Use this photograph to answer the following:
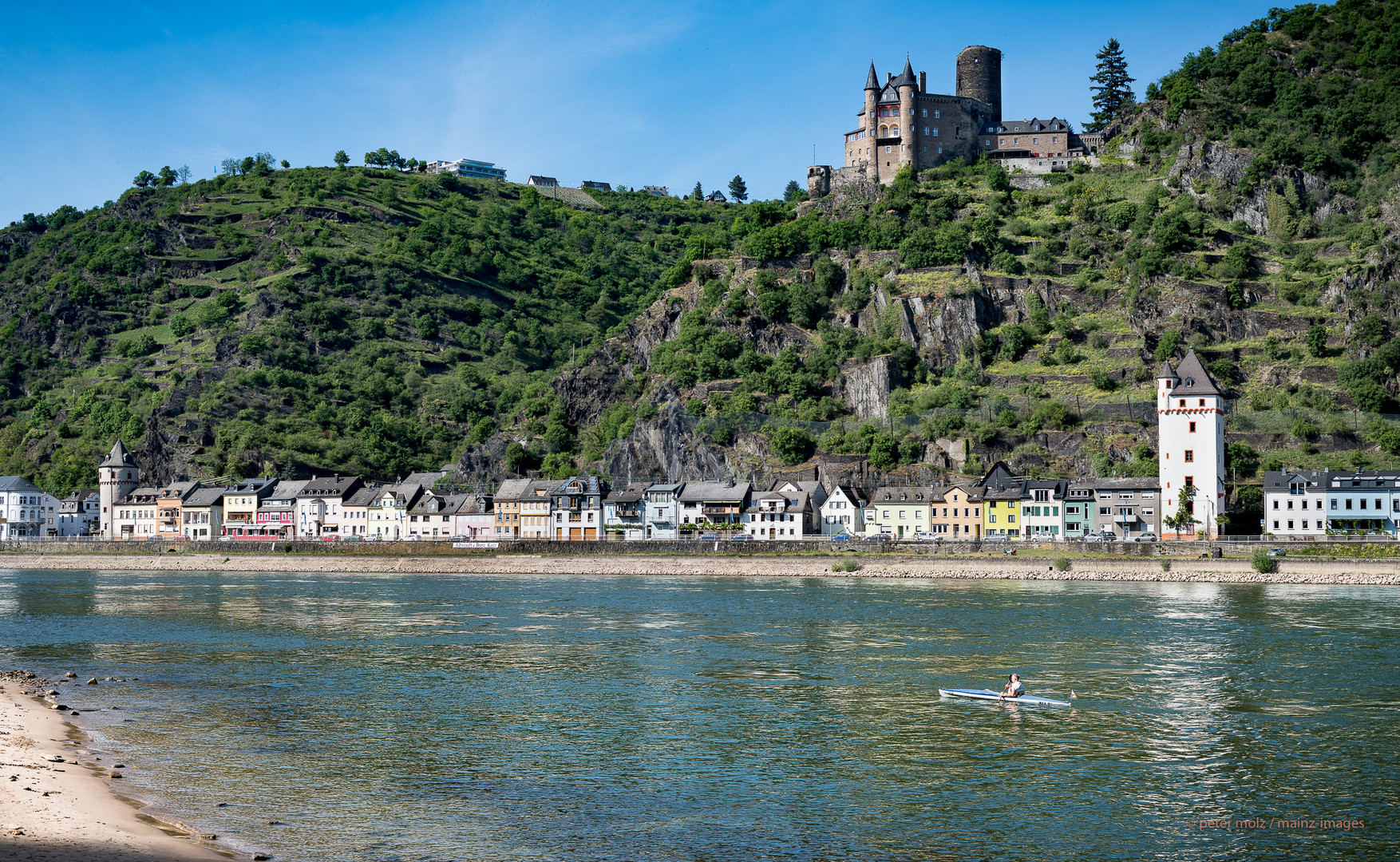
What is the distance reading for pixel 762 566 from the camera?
82.3 metres

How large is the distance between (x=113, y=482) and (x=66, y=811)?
11895 centimetres

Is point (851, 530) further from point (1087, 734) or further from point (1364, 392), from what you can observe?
point (1087, 734)

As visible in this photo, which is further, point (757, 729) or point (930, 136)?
point (930, 136)

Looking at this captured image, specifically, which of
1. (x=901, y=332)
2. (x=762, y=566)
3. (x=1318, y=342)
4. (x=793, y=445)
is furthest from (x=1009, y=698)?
(x=901, y=332)

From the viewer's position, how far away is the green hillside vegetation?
332 feet

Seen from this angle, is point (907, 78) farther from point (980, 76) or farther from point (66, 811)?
point (66, 811)

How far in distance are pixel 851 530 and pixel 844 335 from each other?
86.6 ft

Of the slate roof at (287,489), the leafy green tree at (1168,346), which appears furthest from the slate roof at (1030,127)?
the slate roof at (287,489)

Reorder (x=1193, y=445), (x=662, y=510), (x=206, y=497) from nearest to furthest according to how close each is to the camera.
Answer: (x=1193, y=445), (x=662, y=510), (x=206, y=497)

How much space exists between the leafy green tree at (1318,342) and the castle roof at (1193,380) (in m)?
17.3

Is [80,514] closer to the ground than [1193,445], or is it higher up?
closer to the ground

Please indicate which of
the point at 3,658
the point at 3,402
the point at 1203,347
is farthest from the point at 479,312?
the point at 3,658

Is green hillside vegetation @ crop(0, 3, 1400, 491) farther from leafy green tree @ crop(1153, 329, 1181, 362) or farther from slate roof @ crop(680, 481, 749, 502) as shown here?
slate roof @ crop(680, 481, 749, 502)

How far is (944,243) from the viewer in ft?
395
